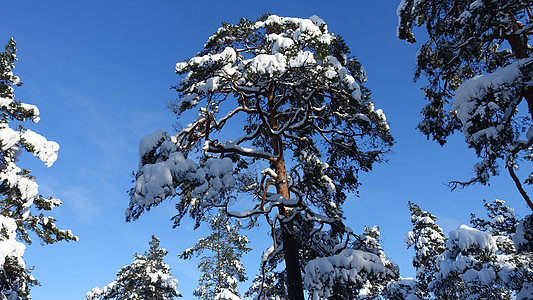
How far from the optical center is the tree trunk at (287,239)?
29.1 ft

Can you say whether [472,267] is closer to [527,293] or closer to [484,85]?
[527,293]

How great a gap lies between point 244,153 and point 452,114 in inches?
262

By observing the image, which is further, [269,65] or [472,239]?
[472,239]

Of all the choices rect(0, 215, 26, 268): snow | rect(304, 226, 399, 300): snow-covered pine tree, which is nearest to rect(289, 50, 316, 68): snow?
rect(304, 226, 399, 300): snow-covered pine tree

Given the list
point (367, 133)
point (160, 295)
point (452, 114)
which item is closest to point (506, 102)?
point (452, 114)

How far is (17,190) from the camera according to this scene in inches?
591

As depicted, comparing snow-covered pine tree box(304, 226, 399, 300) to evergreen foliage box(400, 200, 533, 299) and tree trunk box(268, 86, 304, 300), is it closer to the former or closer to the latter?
tree trunk box(268, 86, 304, 300)

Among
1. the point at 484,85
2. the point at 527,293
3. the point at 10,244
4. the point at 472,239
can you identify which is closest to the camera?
the point at 484,85

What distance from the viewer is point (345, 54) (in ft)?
38.7

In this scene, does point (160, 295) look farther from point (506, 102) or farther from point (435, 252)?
point (506, 102)

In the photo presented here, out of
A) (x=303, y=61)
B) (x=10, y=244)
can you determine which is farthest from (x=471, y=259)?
(x=10, y=244)

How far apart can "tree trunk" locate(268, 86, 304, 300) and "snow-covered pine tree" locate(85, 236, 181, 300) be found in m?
21.6

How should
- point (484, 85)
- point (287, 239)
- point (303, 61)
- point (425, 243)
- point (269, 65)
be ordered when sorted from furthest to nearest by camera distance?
point (425, 243), point (287, 239), point (303, 61), point (269, 65), point (484, 85)

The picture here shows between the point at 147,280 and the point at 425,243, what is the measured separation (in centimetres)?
2186
